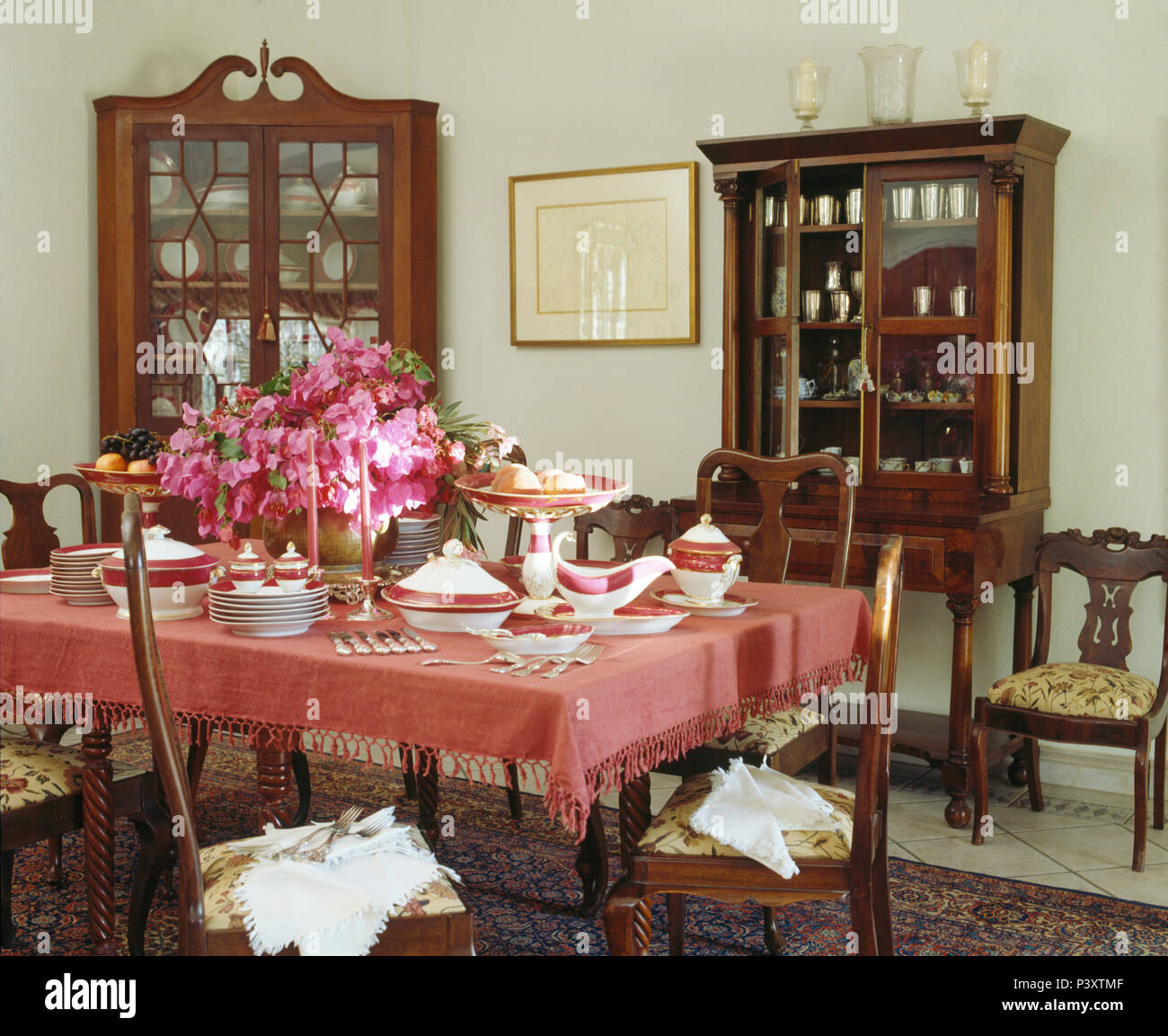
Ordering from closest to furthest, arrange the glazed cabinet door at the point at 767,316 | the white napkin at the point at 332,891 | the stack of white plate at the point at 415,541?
1. the white napkin at the point at 332,891
2. the stack of white plate at the point at 415,541
3. the glazed cabinet door at the point at 767,316

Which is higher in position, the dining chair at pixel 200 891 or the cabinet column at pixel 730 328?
the cabinet column at pixel 730 328

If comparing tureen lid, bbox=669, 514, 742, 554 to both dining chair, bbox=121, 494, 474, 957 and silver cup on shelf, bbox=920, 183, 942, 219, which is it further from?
silver cup on shelf, bbox=920, 183, 942, 219

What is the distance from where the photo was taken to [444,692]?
1.96m

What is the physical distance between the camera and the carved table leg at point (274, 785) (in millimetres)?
2229

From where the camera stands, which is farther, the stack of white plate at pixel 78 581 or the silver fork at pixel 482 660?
the stack of white plate at pixel 78 581

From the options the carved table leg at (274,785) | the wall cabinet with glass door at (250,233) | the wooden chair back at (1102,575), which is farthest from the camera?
the wall cabinet with glass door at (250,233)

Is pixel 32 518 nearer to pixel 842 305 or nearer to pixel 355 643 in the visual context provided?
pixel 355 643

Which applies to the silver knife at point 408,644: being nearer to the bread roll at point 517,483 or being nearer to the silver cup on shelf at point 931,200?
the bread roll at point 517,483

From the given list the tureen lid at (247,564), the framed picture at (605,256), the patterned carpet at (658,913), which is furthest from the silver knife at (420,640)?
the framed picture at (605,256)

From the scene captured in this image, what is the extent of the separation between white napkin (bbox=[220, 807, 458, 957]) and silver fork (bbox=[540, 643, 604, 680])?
363mm

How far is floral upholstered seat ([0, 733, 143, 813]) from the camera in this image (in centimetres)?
248

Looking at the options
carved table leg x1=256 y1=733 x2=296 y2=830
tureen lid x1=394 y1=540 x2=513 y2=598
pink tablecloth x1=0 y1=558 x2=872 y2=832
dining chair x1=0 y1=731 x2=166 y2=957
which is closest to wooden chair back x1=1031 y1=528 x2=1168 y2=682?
pink tablecloth x1=0 y1=558 x2=872 y2=832

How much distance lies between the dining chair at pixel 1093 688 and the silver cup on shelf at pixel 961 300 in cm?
73

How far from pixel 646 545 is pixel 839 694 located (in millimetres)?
1677
